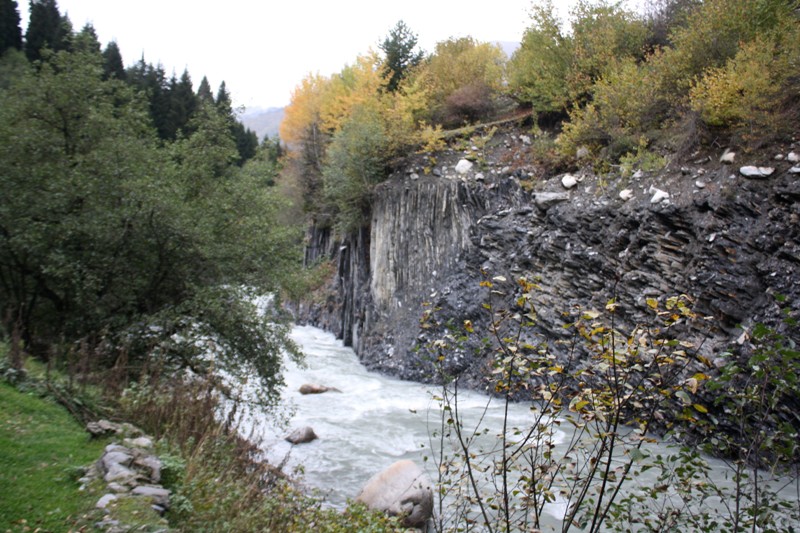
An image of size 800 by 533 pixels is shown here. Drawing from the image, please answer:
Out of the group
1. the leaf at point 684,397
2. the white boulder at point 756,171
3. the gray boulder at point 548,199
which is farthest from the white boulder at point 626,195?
the leaf at point 684,397

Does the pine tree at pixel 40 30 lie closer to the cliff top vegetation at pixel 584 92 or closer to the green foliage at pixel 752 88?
the cliff top vegetation at pixel 584 92

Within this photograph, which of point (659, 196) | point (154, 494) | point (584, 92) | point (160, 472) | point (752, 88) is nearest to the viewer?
point (154, 494)

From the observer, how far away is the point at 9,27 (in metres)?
33.6

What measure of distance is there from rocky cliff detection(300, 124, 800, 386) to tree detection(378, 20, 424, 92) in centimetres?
906

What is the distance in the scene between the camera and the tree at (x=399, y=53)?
88.1 ft

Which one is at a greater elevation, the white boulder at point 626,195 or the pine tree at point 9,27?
the pine tree at point 9,27

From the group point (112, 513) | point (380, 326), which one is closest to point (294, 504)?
point (112, 513)

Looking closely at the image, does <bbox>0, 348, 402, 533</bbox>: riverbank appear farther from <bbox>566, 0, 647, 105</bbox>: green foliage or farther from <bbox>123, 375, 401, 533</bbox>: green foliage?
<bbox>566, 0, 647, 105</bbox>: green foliage

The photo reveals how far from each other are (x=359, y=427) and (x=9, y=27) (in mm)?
38635

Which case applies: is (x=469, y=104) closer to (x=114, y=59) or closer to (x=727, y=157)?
(x=727, y=157)

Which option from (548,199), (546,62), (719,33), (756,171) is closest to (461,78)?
(546,62)

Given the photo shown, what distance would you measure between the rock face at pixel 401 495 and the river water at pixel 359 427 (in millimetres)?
459

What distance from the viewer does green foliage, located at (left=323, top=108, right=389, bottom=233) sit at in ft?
66.7

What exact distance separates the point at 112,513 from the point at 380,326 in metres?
15.0
